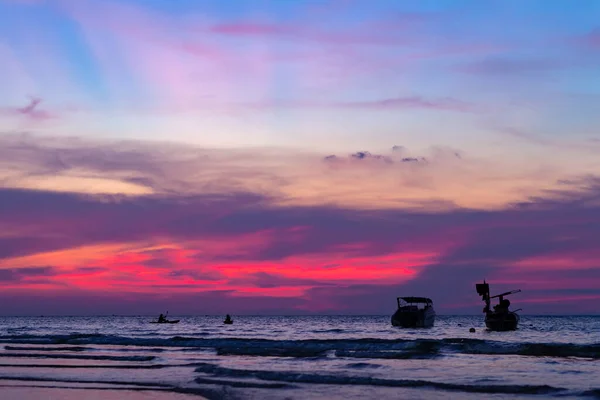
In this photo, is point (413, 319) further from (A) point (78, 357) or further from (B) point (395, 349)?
(A) point (78, 357)

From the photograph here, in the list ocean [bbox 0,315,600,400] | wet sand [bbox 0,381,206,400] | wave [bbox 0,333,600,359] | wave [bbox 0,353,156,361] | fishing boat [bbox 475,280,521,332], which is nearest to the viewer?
wet sand [bbox 0,381,206,400]

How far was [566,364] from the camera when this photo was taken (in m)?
37.7

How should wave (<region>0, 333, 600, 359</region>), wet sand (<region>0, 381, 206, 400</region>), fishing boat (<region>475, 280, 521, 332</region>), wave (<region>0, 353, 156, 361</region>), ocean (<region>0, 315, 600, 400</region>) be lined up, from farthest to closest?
fishing boat (<region>475, 280, 521, 332</region>)
wave (<region>0, 333, 600, 359</region>)
wave (<region>0, 353, 156, 361</region>)
ocean (<region>0, 315, 600, 400</region>)
wet sand (<region>0, 381, 206, 400</region>)

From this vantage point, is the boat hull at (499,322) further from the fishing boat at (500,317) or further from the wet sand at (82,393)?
the wet sand at (82,393)

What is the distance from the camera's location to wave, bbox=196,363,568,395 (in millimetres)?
26609

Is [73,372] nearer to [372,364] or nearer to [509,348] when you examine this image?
[372,364]

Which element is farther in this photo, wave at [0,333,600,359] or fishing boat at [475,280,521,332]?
fishing boat at [475,280,521,332]

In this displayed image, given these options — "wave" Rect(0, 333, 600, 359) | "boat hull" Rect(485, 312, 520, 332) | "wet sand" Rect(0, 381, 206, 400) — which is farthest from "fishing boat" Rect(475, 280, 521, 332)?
"wet sand" Rect(0, 381, 206, 400)

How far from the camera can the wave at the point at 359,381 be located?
26.6 meters

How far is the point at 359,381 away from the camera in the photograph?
2944 centimetres

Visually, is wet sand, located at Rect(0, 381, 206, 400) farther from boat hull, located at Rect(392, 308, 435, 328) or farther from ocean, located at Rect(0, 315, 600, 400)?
boat hull, located at Rect(392, 308, 435, 328)

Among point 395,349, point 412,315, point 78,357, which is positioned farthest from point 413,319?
point 78,357

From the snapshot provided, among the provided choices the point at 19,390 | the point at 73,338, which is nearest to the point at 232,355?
the point at 19,390

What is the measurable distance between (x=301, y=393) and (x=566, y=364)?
18.2 meters
